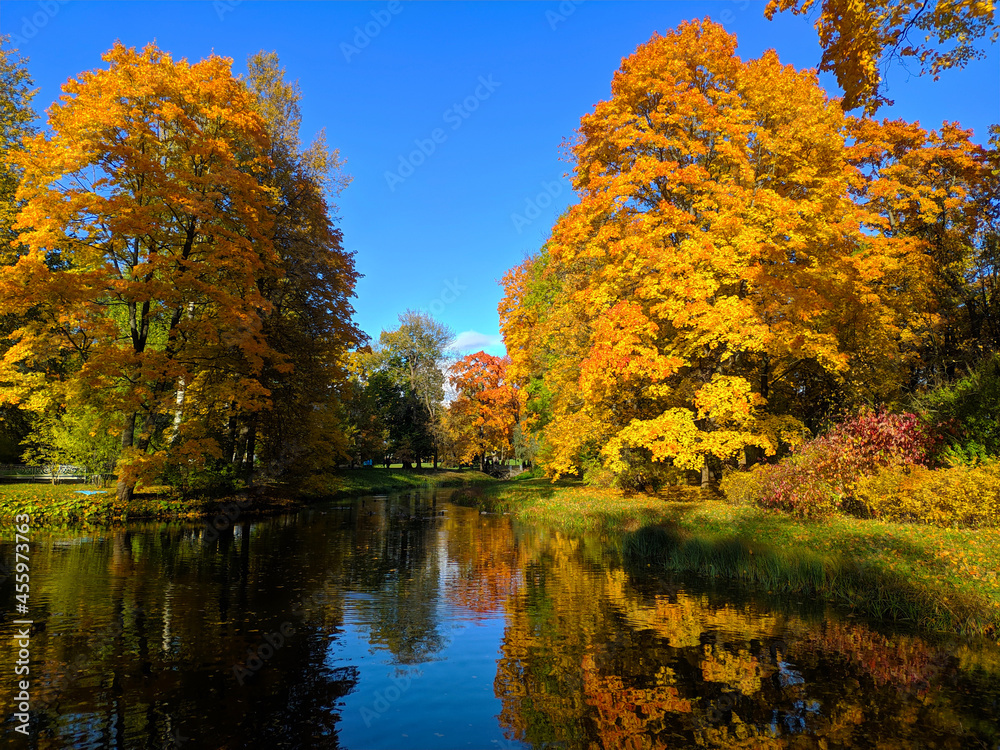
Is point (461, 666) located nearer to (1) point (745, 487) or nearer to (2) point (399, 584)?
(2) point (399, 584)

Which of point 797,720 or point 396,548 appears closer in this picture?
point 797,720

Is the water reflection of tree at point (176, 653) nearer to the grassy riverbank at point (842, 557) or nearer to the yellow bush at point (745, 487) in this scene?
the grassy riverbank at point (842, 557)

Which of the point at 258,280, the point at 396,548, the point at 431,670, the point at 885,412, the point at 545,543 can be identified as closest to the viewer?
the point at 431,670

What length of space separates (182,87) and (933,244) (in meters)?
35.1

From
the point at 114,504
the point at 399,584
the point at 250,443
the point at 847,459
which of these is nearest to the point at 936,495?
the point at 847,459

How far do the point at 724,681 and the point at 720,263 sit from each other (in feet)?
49.0

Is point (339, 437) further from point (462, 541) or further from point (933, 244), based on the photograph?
point (933, 244)

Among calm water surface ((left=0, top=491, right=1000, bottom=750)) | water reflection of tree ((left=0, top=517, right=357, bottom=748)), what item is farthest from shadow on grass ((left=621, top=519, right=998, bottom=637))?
water reflection of tree ((left=0, top=517, right=357, bottom=748))

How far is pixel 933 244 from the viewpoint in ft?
84.6

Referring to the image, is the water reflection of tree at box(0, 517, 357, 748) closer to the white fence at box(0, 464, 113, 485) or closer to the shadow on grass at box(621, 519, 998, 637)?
the shadow on grass at box(621, 519, 998, 637)

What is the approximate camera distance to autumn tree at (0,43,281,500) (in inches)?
739

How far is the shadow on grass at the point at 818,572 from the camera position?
9.20 metres

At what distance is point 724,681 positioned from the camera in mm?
7391

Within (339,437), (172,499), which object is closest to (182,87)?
(172,499)
